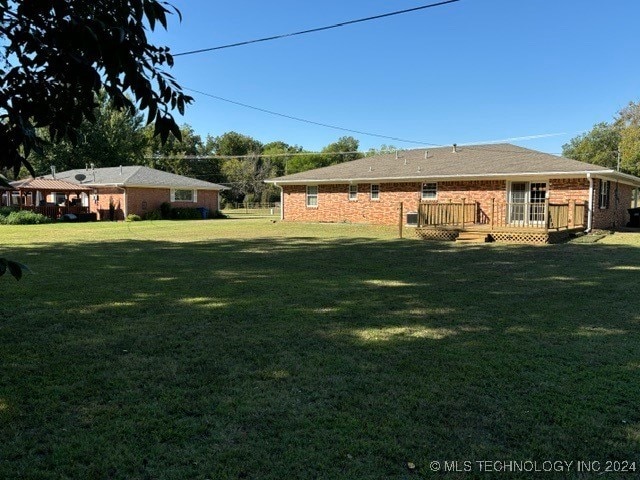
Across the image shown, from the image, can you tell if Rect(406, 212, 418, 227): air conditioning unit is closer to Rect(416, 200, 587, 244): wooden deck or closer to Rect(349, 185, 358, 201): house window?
Rect(416, 200, 587, 244): wooden deck

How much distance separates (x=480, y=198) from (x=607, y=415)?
2005cm

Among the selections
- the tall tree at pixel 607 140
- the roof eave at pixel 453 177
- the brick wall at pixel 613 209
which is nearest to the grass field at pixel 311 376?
the roof eave at pixel 453 177

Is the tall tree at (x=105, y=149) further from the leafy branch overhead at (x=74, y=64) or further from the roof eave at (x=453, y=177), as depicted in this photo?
the leafy branch overhead at (x=74, y=64)

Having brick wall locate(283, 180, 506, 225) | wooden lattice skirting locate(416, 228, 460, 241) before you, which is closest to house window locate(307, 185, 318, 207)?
brick wall locate(283, 180, 506, 225)

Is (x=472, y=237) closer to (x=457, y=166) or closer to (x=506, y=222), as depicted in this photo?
(x=506, y=222)

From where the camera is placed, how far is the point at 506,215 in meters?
21.5

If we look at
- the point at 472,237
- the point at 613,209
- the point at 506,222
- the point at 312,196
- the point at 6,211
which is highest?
the point at 312,196

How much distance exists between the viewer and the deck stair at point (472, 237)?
17.1 m

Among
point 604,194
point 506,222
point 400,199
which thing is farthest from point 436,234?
point 604,194

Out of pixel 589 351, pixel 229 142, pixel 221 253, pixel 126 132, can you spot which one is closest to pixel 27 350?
pixel 589 351

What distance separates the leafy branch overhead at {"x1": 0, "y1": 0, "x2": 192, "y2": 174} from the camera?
2121 millimetres

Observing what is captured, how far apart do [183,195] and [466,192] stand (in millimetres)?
22240

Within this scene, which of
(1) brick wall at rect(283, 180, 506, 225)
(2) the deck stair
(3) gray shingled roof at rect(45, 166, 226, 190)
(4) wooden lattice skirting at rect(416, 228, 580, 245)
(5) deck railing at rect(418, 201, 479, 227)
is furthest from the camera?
(3) gray shingled roof at rect(45, 166, 226, 190)

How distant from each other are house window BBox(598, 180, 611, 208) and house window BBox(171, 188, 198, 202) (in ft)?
89.0
